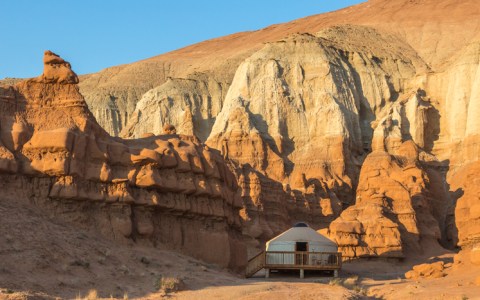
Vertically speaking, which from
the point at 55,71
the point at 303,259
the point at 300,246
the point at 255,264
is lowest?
the point at 255,264

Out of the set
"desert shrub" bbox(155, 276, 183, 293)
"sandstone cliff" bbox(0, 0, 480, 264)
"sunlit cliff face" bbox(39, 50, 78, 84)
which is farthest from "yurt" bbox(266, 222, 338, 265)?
"desert shrub" bbox(155, 276, 183, 293)

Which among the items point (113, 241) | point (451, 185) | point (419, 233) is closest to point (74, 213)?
point (113, 241)

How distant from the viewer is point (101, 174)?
37.8 metres

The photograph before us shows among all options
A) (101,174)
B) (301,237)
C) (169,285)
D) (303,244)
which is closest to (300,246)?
(303,244)

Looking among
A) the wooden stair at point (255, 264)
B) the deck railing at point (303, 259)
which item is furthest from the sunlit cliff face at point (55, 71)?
the deck railing at point (303, 259)

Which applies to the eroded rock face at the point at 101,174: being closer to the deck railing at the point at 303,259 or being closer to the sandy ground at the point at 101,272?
the sandy ground at the point at 101,272

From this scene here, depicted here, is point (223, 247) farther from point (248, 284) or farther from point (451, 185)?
point (451, 185)

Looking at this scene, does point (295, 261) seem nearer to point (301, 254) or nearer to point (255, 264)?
point (301, 254)

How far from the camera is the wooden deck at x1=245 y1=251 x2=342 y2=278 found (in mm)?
51031

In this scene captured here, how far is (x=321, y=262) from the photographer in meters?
52.8

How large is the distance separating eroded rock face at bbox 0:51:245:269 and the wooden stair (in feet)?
19.3

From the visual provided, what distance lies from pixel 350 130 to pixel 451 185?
15816mm

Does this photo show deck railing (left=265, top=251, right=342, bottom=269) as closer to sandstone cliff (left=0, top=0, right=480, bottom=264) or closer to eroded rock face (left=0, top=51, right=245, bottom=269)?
sandstone cliff (left=0, top=0, right=480, bottom=264)

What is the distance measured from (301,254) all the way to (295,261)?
0.63 metres
